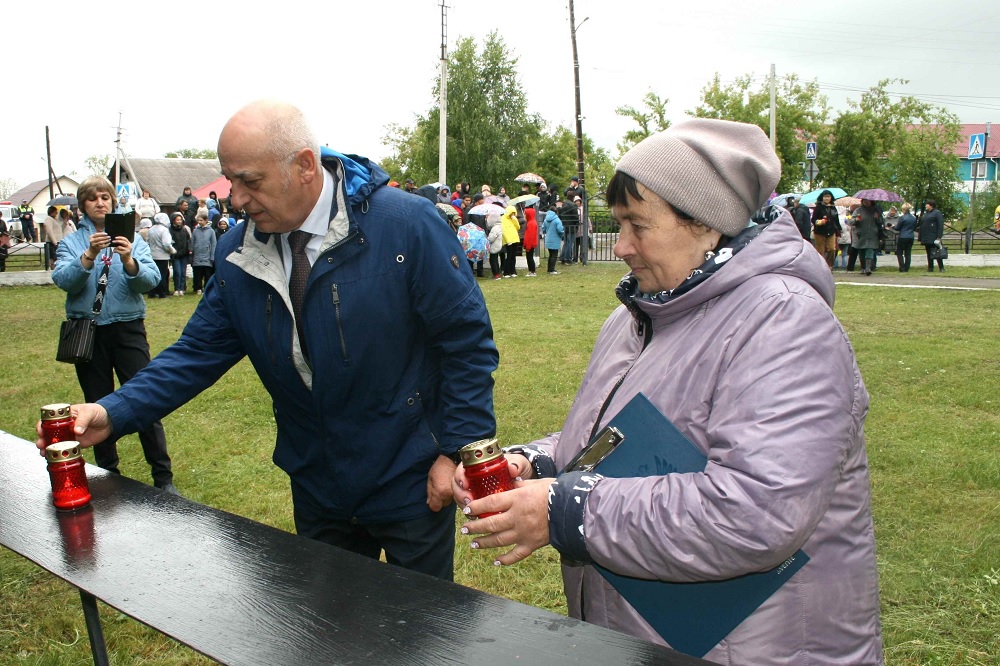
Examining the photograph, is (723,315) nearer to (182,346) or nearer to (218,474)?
(182,346)

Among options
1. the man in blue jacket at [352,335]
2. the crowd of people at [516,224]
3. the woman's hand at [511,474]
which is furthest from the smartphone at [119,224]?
the crowd of people at [516,224]

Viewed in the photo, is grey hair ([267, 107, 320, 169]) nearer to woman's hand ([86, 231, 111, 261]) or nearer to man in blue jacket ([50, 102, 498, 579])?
man in blue jacket ([50, 102, 498, 579])

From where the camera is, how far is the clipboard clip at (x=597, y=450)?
1712 millimetres

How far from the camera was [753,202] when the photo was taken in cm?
169

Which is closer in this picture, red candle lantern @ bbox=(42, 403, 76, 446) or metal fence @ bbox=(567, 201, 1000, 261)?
red candle lantern @ bbox=(42, 403, 76, 446)

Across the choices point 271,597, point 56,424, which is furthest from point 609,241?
point 271,597

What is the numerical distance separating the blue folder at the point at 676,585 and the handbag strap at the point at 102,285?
4.16m

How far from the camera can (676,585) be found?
66.0 inches

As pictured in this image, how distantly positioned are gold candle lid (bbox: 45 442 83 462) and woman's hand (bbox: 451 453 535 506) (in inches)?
47.4

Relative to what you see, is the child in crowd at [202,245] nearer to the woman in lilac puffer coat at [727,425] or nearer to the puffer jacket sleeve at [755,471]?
the woman in lilac puffer coat at [727,425]

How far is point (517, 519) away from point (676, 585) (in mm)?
347

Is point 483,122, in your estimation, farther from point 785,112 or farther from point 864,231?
point 864,231

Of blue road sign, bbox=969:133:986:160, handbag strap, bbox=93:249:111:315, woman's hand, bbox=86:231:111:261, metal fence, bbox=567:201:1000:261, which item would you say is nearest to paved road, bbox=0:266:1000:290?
metal fence, bbox=567:201:1000:261

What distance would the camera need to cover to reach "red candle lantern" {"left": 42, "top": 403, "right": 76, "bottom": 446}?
2455 mm
